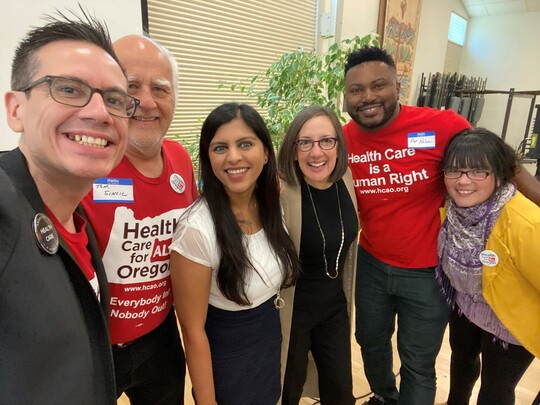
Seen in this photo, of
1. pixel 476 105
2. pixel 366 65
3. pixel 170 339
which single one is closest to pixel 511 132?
pixel 476 105

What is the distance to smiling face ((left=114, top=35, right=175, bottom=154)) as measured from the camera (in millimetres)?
1116

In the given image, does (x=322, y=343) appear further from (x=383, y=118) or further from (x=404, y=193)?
(x=383, y=118)

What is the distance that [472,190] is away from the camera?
1411mm

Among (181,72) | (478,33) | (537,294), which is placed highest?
(478,33)

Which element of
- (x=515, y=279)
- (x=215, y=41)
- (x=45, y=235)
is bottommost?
(x=515, y=279)

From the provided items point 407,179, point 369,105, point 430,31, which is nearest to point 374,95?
point 369,105

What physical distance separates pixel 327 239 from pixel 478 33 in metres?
7.29

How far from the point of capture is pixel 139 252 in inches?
43.3

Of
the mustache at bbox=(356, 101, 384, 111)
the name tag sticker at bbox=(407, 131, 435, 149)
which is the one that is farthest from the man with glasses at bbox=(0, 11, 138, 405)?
the name tag sticker at bbox=(407, 131, 435, 149)

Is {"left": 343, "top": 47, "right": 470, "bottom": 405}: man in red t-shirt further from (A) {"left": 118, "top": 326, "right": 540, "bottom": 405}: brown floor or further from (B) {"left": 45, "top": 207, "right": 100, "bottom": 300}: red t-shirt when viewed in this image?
(B) {"left": 45, "top": 207, "right": 100, "bottom": 300}: red t-shirt

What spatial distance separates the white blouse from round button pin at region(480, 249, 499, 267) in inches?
33.0

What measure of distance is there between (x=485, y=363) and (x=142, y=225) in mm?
1576

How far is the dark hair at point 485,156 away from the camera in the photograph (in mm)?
1386

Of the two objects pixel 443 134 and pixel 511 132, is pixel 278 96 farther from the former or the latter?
pixel 511 132
